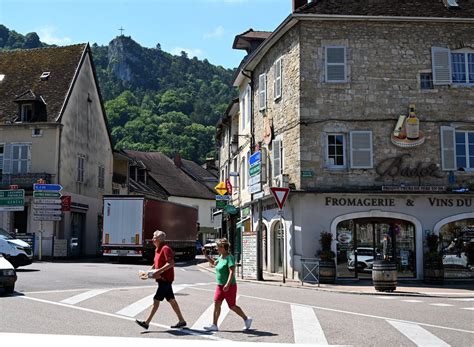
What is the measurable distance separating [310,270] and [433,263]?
173 inches

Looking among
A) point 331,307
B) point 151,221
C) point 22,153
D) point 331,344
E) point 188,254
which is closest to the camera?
point 331,344

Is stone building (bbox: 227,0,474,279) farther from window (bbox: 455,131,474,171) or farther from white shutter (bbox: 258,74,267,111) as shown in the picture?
white shutter (bbox: 258,74,267,111)

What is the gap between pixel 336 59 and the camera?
73.7 feet

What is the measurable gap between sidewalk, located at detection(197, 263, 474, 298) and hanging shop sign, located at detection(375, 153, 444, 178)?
3.87 meters

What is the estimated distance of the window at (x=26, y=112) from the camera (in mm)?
35156

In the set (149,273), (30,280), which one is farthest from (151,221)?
(149,273)

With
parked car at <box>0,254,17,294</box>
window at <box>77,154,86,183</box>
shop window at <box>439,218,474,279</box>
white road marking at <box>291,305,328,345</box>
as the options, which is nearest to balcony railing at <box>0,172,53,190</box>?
window at <box>77,154,86,183</box>

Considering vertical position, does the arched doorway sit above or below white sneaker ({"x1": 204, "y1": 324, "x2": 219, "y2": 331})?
above

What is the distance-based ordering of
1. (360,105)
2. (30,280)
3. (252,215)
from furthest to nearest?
1. (252,215)
2. (360,105)
3. (30,280)

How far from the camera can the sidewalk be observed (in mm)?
17531

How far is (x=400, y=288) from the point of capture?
19.2m

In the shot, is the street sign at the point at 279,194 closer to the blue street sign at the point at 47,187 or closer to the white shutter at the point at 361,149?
the white shutter at the point at 361,149

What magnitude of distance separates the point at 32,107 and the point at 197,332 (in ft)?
94.1

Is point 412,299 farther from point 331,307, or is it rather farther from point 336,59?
point 336,59
